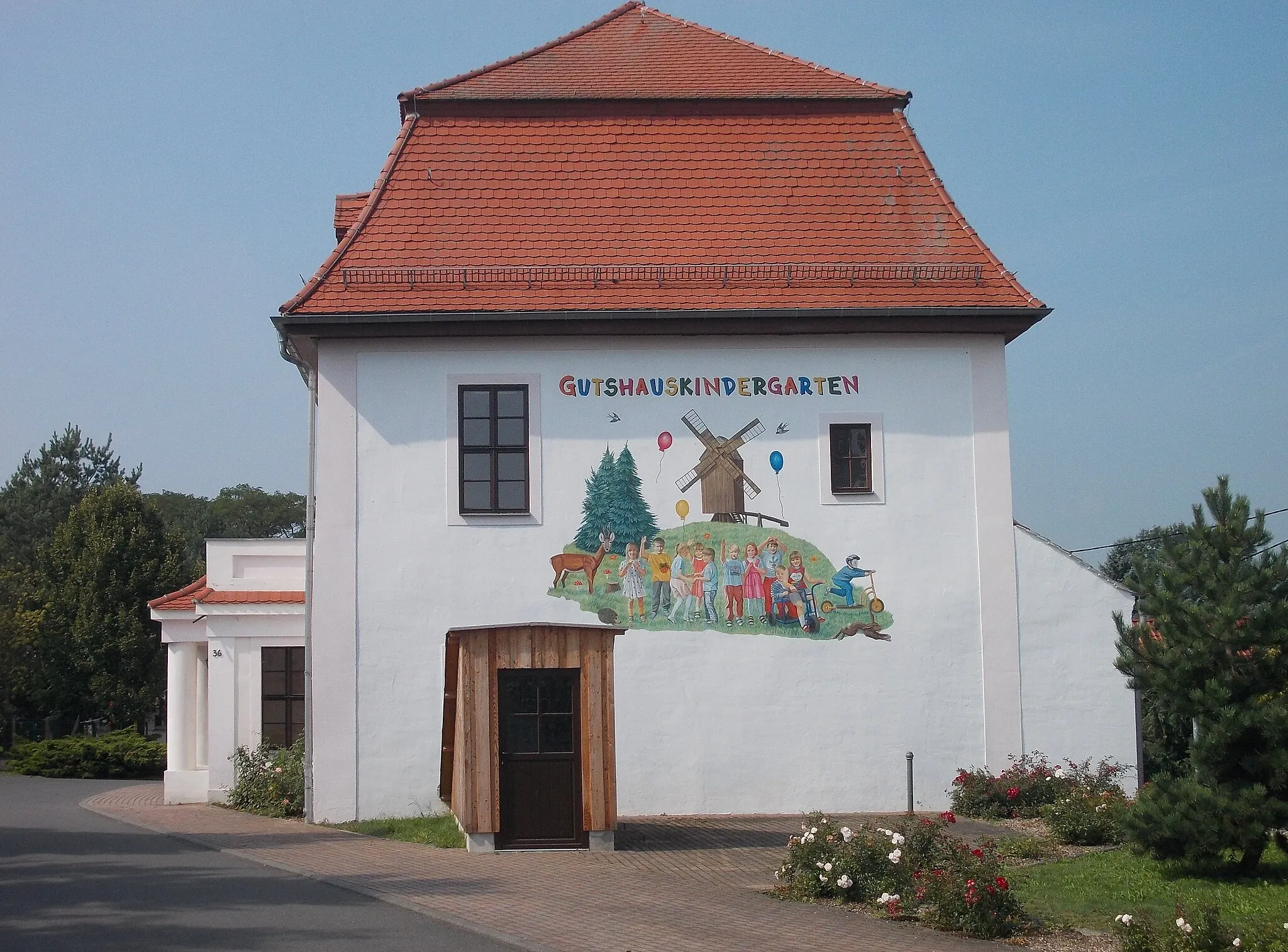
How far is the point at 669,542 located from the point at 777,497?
1.59 m

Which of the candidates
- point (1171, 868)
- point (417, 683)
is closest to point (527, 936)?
point (1171, 868)

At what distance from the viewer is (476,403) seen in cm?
1867

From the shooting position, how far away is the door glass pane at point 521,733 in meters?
14.8

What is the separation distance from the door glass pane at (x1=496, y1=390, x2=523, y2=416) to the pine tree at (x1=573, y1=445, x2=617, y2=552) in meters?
1.33

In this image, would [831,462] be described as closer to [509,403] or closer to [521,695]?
[509,403]

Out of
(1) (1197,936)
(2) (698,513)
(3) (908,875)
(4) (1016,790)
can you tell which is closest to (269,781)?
(2) (698,513)

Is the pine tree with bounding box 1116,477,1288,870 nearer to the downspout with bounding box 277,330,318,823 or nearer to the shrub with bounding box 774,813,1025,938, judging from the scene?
the shrub with bounding box 774,813,1025,938

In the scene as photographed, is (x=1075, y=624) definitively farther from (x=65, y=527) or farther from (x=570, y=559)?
(x=65, y=527)

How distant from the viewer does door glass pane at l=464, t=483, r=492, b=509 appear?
18422 mm

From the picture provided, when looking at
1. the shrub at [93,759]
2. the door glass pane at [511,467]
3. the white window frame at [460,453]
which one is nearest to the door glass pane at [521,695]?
the white window frame at [460,453]

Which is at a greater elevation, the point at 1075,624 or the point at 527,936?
the point at 1075,624

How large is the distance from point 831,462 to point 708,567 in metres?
2.22

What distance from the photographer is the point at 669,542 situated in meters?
18.3

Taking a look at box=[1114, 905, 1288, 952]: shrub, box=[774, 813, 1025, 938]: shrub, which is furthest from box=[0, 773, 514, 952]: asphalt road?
box=[1114, 905, 1288, 952]: shrub
